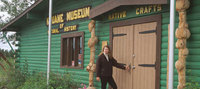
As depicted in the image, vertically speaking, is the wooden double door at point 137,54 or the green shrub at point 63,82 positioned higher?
the wooden double door at point 137,54

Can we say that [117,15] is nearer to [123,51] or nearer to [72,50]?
[123,51]

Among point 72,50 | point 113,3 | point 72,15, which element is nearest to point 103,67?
point 113,3

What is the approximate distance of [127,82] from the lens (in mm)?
7203

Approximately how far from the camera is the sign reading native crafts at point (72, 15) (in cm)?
941

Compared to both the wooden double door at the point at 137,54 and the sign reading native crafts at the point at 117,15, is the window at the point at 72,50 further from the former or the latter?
the wooden double door at the point at 137,54

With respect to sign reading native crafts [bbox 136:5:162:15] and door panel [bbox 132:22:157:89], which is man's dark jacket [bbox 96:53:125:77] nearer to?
door panel [bbox 132:22:157:89]

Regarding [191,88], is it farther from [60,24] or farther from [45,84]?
[60,24]

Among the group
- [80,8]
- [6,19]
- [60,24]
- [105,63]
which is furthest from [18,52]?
[6,19]

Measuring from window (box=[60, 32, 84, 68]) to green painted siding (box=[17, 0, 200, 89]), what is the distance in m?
0.25

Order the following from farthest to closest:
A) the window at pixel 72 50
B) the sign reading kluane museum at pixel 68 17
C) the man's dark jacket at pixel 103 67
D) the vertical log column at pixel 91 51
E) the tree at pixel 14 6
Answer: the tree at pixel 14 6 < the window at pixel 72 50 < the sign reading kluane museum at pixel 68 17 < the vertical log column at pixel 91 51 < the man's dark jacket at pixel 103 67

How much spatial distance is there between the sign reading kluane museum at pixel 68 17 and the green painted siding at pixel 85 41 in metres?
0.17

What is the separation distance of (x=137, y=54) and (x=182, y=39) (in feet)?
5.75

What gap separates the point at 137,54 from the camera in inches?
270

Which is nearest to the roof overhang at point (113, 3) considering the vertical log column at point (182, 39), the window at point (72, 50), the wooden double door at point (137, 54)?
the vertical log column at point (182, 39)
